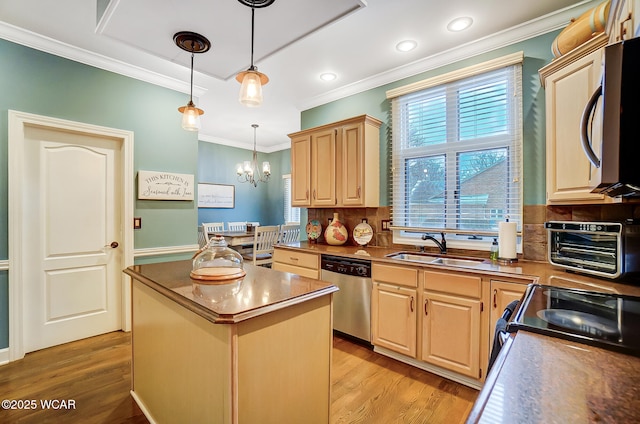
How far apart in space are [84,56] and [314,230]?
291cm

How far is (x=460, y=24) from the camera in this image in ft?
7.58

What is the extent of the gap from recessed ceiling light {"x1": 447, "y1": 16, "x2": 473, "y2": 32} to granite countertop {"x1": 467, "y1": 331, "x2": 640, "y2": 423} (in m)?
2.39

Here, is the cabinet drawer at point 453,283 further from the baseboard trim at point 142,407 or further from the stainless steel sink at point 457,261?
the baseboard trim at point 142,407

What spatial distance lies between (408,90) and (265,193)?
4.83m

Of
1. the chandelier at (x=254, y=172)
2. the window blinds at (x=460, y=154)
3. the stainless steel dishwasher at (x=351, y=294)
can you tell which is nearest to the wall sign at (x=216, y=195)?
the chandelier at (x=254, y=172)

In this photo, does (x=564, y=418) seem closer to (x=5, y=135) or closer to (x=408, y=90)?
(x=408, y=90)

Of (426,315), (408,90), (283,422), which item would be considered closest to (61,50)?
(408,90)

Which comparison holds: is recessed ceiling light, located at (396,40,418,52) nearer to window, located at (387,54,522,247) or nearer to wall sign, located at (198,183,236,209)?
window, located at (387,54,522,247)

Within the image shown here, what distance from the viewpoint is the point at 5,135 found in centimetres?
239

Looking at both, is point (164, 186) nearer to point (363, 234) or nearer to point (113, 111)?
point (113, 111)

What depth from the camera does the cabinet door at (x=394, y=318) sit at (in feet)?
7.59

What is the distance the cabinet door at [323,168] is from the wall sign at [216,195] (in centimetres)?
333

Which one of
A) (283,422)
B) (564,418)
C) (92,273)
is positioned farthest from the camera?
(92,273)

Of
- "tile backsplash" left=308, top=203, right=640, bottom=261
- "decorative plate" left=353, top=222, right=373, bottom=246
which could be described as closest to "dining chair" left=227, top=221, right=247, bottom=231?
"decorative plate" left=353, top=222, right=373, bottom=246
